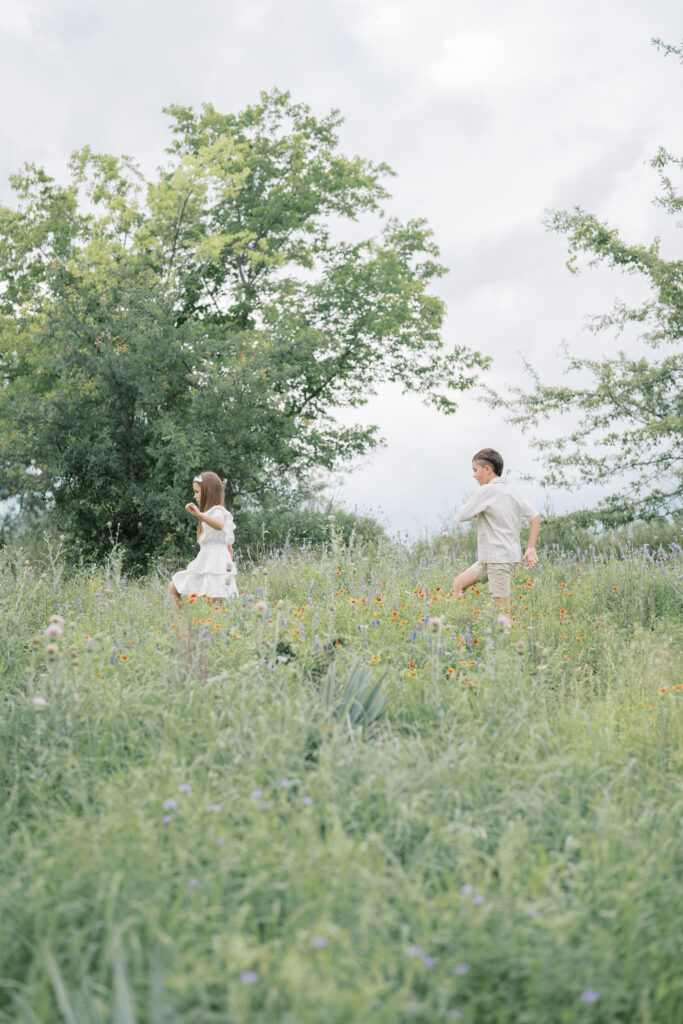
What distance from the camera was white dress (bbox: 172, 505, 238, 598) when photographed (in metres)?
7.45

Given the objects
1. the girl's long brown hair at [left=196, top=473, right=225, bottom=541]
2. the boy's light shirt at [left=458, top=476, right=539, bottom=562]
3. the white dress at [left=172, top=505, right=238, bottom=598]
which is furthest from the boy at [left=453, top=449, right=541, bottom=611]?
the girl's long brown hair at [left=196, top=473, right=225, bottom=541]

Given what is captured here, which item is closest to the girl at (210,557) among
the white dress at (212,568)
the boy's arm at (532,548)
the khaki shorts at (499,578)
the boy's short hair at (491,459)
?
the white dress at (212,568)

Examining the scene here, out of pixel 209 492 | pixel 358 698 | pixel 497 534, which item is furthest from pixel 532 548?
pixel 358 698

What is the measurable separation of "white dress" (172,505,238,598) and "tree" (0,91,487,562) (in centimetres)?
637

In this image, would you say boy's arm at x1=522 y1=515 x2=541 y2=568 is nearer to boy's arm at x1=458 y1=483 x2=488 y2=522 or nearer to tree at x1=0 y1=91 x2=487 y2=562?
boy's arm at x1=458 y1=483 x2=488 y2=522

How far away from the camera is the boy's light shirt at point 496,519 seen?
6.90m

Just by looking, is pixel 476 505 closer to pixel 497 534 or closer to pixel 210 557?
pixel 497 534

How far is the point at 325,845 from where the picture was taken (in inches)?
106

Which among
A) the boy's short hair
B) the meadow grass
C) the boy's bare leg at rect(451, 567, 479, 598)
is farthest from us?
the boy's short hair

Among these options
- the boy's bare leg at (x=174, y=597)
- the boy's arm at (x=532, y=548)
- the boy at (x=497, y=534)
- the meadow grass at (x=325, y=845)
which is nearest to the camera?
the meadow grass at (x=325, y=845)

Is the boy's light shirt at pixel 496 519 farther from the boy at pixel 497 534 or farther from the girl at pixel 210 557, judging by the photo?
the girl at pixel 210 557

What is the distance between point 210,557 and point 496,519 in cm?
270

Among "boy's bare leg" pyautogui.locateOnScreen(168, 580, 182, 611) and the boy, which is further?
"boy's bare leg" pyautogui.locateOnScreen(168, 580, 182, 611)

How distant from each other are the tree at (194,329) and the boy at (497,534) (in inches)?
310
